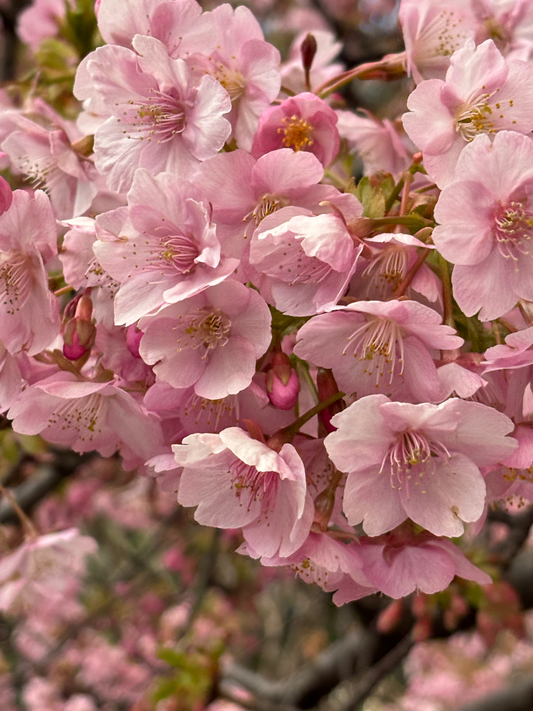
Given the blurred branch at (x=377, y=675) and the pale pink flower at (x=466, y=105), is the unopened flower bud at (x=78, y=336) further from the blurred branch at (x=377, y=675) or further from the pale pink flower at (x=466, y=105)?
the blurred branch at (x=377, y=675)

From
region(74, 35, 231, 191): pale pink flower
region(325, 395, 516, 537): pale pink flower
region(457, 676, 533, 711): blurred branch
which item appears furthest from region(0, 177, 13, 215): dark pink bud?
region(457, 676, 533, 711): blurred branch

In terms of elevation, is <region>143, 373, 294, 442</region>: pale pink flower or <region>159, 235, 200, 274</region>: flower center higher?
<region>159, 235, 200, 274</region>: flower center

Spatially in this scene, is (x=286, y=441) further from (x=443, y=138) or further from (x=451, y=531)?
(x=443, y=138)

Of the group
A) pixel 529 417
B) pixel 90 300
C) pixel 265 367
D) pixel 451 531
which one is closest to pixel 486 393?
pixel 529 417

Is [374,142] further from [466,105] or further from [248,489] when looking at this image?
[248,489]

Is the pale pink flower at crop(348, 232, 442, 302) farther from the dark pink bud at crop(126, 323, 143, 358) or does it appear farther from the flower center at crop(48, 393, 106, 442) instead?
the flower center at crop(48, 393, 106, 442)
